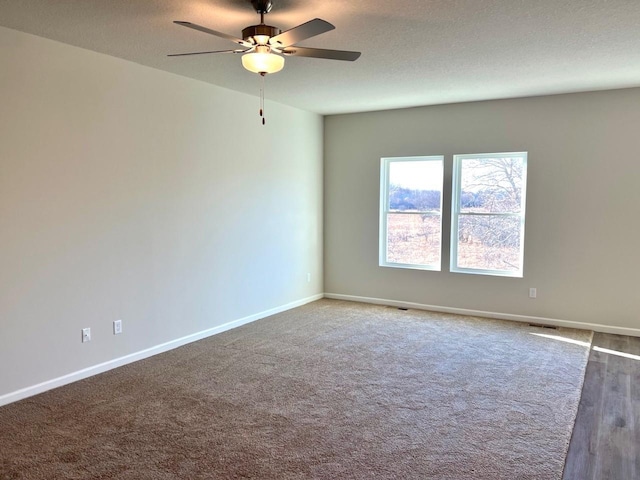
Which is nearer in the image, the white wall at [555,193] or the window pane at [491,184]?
the white wall at [555,193]

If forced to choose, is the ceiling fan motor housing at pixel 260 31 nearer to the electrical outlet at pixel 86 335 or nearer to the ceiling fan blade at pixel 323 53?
the ceiling fan blade at pixel 323 53

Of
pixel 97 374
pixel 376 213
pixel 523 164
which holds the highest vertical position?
pixel 523 164

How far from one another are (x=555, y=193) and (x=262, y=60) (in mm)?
3846

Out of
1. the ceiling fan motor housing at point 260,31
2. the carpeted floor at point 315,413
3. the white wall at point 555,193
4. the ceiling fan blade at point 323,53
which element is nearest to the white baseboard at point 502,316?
the white wall at point 555,193

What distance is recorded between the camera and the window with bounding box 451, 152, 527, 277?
5.48 m

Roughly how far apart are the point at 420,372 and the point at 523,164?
2917mm

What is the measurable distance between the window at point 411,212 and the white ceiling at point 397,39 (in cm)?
136

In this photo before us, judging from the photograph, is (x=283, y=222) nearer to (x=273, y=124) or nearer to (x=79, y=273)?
(x=273, y=124)

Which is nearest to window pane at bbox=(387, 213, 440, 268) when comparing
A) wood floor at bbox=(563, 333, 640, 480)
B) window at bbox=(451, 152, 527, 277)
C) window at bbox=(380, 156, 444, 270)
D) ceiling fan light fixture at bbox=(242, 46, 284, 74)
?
window at bbox=(380, 156, 444, 270)

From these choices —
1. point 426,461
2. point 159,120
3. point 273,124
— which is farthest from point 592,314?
point 159,120

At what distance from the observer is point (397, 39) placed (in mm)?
3303

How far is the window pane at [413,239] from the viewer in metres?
6.02

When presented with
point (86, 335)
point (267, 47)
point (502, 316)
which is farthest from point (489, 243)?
point (86, 335)

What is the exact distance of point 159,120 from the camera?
4.23m
